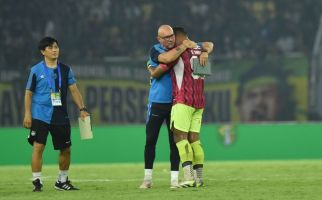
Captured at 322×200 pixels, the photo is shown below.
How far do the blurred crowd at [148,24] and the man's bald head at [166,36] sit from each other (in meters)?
10.6

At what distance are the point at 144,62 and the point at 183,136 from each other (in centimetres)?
987

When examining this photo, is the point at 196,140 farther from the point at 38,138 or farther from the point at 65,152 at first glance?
the point at 38,138

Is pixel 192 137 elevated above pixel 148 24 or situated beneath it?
situated beneath

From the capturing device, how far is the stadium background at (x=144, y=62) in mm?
19250

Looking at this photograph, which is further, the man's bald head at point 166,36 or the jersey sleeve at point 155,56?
the jersey sleeve at point 155,56

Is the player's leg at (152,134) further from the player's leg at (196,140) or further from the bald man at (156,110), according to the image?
the player's leg at (196,140)

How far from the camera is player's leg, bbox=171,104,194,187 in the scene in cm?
1035

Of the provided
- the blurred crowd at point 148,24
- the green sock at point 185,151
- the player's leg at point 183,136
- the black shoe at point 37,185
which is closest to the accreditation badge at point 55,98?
the black shoe at point 37,185

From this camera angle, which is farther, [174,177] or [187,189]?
[174,177]

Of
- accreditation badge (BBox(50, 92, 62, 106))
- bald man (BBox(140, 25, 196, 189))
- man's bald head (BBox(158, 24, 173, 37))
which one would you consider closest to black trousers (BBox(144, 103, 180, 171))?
bald man (BBox(140, 25, 196, 189))

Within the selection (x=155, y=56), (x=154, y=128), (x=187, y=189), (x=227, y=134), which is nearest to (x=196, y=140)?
(x=154, y=128)

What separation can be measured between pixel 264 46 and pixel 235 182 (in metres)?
10.7

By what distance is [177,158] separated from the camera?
10.7 meters

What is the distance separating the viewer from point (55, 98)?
10.9 meters
